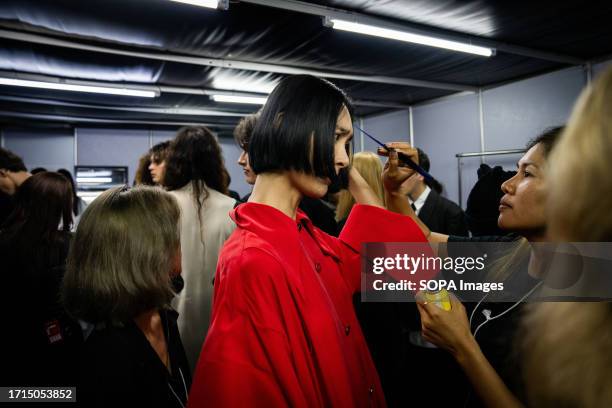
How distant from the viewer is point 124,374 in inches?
40.9

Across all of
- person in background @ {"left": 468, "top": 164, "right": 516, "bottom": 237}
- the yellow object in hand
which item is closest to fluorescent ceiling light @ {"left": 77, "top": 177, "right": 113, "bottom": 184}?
person in background @ {"left": 468, "top": 164, "right": 516, "bottom": 237}

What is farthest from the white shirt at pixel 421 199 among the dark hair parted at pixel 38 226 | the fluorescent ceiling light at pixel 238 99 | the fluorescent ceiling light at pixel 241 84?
the fluorescent ceiling light at pixel 238 99

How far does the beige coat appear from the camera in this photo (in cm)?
203

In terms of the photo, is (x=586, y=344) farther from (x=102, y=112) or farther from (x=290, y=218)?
(x=102, y=112)

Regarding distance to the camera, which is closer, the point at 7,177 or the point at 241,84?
the point at 7,177

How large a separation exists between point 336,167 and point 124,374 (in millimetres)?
746

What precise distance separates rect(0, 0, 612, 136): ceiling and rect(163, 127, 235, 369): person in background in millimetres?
1877

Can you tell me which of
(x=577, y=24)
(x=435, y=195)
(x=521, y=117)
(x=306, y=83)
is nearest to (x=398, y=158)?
(x=306, y=83)

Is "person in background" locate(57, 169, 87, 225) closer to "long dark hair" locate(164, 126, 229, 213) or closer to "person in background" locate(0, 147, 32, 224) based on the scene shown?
"person in background" locate(0, 147, 32, 224)

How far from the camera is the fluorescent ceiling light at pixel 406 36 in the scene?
378cm

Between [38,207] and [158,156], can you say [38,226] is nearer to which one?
[38,207]

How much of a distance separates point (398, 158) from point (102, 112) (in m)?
7.49

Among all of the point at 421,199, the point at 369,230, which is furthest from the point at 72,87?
the point at 369,230

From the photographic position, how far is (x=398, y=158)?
139 cm
